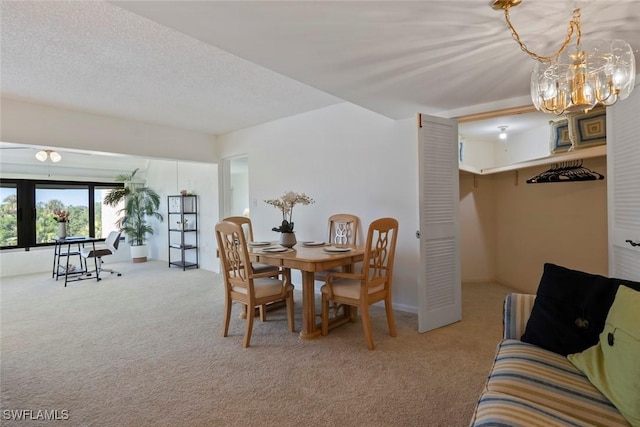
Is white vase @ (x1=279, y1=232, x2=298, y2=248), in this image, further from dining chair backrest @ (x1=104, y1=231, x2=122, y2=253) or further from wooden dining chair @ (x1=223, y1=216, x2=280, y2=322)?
dining chair backrest @ (x1=104, y1=231, x2=122, y2=253)

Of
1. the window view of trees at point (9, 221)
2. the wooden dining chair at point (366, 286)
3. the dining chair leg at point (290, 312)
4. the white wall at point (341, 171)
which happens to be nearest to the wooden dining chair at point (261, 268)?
the dining chair leg at point (290, 312)

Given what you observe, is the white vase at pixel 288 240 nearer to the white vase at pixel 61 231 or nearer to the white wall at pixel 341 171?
the white wall at pixel 341 171

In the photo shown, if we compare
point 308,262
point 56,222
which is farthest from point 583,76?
point 56,222

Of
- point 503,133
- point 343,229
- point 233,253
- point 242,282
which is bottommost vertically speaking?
point 242,282

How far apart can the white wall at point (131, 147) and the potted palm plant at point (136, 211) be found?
25cm

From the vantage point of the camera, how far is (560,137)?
3486 mm

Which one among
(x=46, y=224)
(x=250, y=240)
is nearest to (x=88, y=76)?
(x=250, y=240)

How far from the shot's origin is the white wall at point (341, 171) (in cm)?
355

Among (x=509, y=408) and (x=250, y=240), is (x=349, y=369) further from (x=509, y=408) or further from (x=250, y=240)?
(x=250, y=240)

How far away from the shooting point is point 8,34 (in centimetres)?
228

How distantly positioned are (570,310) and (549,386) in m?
0.52

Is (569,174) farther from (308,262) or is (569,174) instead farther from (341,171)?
(308,262)

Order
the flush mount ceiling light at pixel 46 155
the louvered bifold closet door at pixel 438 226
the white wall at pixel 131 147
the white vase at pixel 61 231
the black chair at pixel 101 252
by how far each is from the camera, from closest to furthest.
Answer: the louvered bifold closet door at pixel 438 226, the white wall at pixel 131 147, the flush mount ceiling light at pixel 46 155, the black chair at pixel 101 252, the white vase at pixel 61 231

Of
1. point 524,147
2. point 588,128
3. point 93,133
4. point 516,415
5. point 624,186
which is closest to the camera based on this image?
point 516,415
